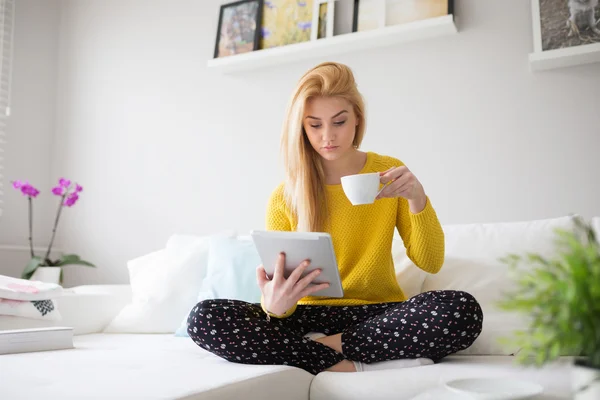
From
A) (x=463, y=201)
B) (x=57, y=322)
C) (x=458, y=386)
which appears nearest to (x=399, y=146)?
(x=463, y=201)

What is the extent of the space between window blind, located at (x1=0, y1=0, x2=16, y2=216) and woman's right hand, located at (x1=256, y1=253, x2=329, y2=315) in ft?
7.56

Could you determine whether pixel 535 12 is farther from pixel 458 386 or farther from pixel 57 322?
pixel 57 322

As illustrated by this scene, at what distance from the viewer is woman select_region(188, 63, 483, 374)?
1.40 m

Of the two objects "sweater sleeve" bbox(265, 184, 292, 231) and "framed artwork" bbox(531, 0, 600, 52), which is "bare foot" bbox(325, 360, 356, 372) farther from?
"framed artwork" bbox(531, 0, 600, 52)

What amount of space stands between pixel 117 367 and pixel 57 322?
0.77 meters

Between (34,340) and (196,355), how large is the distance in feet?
1.60

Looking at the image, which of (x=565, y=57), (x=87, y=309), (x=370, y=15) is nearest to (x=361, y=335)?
(x=87, y=309)

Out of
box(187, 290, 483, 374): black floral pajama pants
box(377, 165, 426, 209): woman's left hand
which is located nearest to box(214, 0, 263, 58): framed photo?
box(377, 165, 426, 209): woman's left hand

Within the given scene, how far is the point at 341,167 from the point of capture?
1.75 m

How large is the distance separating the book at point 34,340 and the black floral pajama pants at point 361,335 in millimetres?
505

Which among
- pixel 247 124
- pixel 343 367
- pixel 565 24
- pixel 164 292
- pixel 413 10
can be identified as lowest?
pixel 343 367

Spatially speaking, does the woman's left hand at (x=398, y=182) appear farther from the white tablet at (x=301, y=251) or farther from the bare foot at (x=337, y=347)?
the bare foot at (x=337, y=347)

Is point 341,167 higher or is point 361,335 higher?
point 341,167

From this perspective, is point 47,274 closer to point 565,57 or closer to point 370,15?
point 370,15
